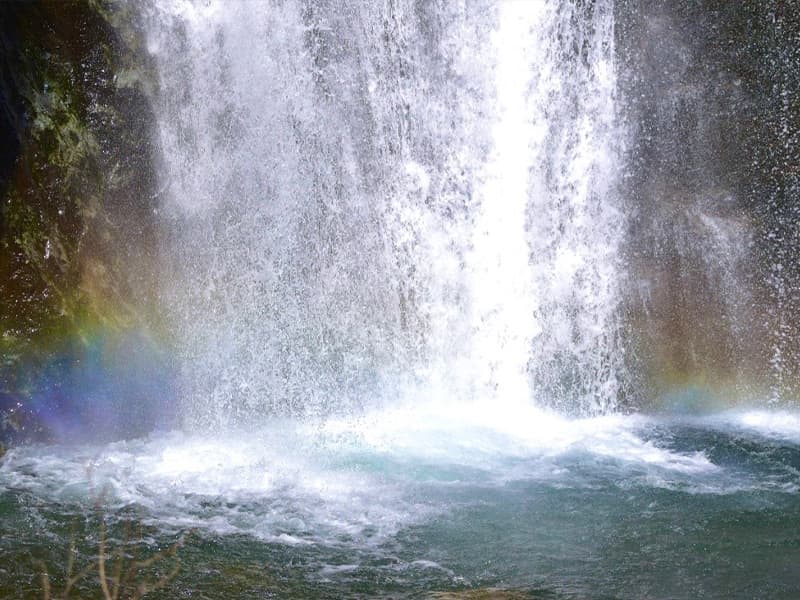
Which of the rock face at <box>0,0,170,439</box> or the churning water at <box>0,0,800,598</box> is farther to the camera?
the churning water at <box>0,0,800,598</box>

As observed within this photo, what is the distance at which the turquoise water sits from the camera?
17.7ft

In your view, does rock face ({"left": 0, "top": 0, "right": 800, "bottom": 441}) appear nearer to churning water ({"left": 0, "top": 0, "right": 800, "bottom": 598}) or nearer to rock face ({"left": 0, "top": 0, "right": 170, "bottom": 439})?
rock face ({"left": 0, "top": 0, "right": 170, "bottom": 439})

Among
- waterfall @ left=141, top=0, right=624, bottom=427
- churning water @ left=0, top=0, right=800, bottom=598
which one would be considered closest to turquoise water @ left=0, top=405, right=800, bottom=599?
churning water @ left=0, top=0, right=800, bottom=598

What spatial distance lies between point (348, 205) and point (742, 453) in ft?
15.1

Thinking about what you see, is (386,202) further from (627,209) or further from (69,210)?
(69,210)

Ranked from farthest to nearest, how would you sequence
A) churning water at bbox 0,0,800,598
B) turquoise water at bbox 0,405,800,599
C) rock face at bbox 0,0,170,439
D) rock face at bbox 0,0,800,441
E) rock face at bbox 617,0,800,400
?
1. rock face at bbox 617,0,800,400
2. churning water at bbox 0,0,800,598
3. rock face at bbox 0,0,800,441
4. rock face at bbox 0,0,170,439
5. turquoise water at bbox 0,405,800,599

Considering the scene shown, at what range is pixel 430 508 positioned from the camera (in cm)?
661

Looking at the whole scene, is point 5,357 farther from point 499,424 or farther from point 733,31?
point 733,31

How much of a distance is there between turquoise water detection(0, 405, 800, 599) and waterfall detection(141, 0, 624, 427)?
30.0 inches

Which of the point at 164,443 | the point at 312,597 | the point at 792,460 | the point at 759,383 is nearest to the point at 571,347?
the point at 759,383

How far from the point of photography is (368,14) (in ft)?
30.5

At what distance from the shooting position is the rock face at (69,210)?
870 centimetres

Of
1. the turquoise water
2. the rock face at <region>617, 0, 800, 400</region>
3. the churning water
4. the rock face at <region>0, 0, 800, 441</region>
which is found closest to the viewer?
the turquoise water

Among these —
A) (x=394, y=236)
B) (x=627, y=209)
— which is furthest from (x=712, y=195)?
(x=394, y=236)
